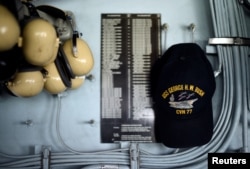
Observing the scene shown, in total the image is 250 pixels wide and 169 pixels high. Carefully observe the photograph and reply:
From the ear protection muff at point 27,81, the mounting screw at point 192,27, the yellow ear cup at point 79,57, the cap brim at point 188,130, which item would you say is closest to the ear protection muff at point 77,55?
the yellow ear cup at point 79,57

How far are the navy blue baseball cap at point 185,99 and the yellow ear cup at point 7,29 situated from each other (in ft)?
1.92

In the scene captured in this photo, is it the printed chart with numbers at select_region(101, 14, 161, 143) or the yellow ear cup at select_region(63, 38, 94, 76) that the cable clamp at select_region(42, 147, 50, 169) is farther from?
the yellow ear cup at select_region(63, 38, 94, 76)

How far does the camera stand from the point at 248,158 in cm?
100

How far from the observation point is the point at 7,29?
0.55 meters

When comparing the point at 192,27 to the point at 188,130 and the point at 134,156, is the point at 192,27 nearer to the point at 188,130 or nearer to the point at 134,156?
the point at 188,130

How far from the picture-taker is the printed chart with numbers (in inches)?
41.8

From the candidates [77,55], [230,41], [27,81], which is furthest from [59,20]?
[230,41]

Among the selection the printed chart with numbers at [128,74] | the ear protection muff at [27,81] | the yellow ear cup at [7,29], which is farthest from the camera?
the printed chart with numbers at [128,74]

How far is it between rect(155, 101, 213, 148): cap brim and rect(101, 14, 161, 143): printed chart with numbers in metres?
0.12

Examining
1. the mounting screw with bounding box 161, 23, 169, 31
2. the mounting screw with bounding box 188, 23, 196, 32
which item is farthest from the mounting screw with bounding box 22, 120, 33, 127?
the mounting screw with bounding box 188, 23, 196, 32

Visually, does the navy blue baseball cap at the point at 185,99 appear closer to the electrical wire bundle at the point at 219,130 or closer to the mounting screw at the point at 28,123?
the electrical wire bundle at the point at 219,130

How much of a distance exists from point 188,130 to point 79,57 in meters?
0.51

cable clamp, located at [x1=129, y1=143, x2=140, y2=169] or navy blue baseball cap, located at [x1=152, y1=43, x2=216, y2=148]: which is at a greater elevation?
navy blue baseball cap, located at [x1=152, y1=43, x2=216, y2=148]

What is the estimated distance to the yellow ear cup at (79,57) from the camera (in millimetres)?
834
